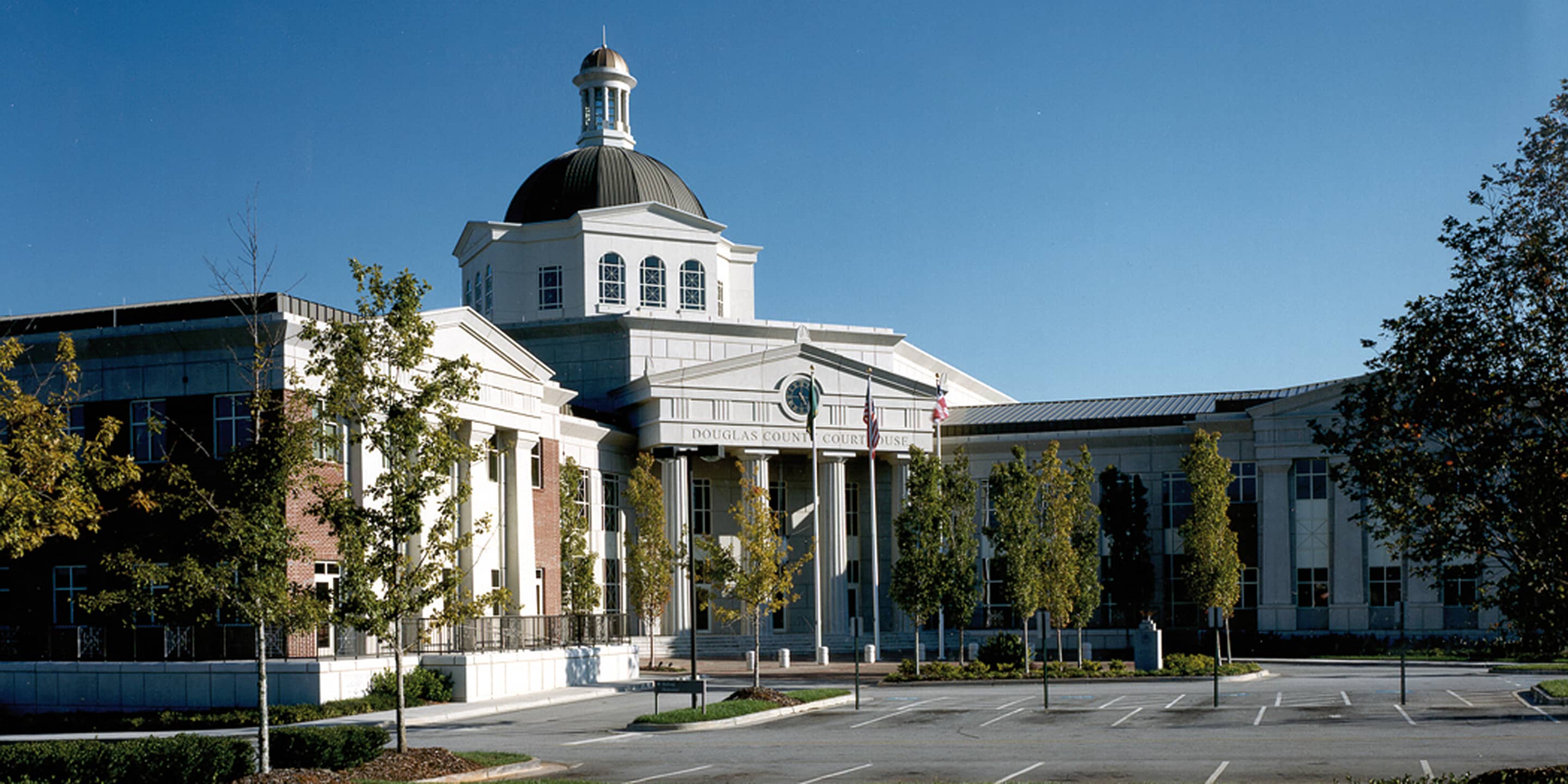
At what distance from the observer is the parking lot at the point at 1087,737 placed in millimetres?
23844

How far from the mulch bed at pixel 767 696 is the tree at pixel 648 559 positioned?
19.1 meters

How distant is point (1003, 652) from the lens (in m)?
49.9

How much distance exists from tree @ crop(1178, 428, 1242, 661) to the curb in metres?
20.4

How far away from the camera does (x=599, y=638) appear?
50.3m

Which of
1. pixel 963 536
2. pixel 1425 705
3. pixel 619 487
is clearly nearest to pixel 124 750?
pixel 1425 705

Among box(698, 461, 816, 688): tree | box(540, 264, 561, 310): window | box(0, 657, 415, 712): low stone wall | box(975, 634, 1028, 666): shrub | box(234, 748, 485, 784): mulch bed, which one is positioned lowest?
box(975, 634, 1028, 666): shrub

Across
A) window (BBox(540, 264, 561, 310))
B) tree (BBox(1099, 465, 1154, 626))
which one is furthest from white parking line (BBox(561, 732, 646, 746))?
window (BBox(540, 264, 561, 310))

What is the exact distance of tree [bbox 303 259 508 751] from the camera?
2617cm

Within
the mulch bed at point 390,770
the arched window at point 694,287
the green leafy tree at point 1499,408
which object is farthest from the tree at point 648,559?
the green leafy tree at point 1499,408

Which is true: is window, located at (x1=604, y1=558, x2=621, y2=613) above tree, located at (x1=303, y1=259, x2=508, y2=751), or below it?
below

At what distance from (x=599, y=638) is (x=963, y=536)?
40.8 ft

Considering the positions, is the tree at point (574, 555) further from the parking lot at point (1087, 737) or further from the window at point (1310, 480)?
the window at point (1310, 480)

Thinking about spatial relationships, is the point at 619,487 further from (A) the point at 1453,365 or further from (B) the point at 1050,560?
(A) the point at 1453,365

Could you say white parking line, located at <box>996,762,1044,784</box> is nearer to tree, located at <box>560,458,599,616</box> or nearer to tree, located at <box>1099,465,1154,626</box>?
tree, located at <box>560,458,599,616</box>
